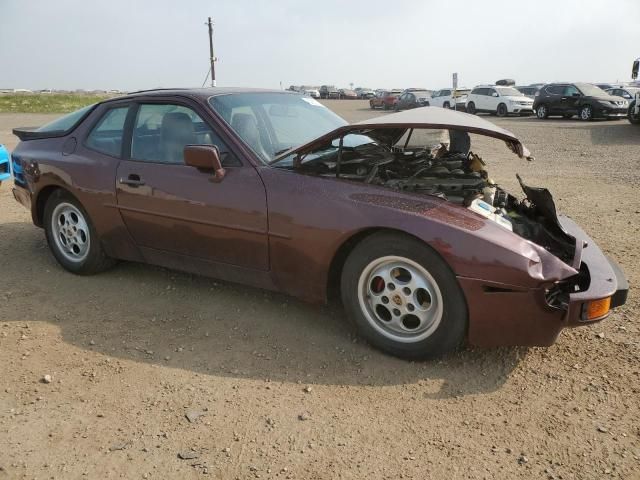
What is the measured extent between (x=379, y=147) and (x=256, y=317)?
4.85 feet

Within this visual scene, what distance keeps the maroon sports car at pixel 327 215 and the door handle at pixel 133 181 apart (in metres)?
0.01

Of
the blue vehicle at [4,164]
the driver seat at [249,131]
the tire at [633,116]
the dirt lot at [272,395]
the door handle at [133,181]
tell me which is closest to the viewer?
the dirt lot at [272,395]

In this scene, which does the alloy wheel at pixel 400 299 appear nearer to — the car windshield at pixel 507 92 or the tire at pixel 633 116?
the tire at pixel 633 116

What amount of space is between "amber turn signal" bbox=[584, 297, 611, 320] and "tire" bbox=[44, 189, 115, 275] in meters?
3.49

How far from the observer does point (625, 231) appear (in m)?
5.47

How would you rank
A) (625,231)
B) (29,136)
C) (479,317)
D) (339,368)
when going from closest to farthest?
1. (479,317)
2. (339,368)
3. (29,136)
4. (625,231)

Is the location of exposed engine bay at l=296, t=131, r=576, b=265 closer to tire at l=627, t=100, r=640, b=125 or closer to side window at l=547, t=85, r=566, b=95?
tire at l=627, t=100, r=640, b=125

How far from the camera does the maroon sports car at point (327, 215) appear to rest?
9.19 ft

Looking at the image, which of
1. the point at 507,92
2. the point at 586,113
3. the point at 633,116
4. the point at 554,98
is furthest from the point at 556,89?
the point at 633,116

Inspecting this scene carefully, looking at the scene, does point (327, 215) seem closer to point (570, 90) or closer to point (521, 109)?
point (570, 90)

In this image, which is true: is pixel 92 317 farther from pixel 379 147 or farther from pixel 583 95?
pixel 583 95

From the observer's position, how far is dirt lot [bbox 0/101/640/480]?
2332mm

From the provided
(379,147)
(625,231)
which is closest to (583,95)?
(625,231)

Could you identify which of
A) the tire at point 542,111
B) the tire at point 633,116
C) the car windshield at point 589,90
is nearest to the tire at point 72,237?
the tire at point 633,116
